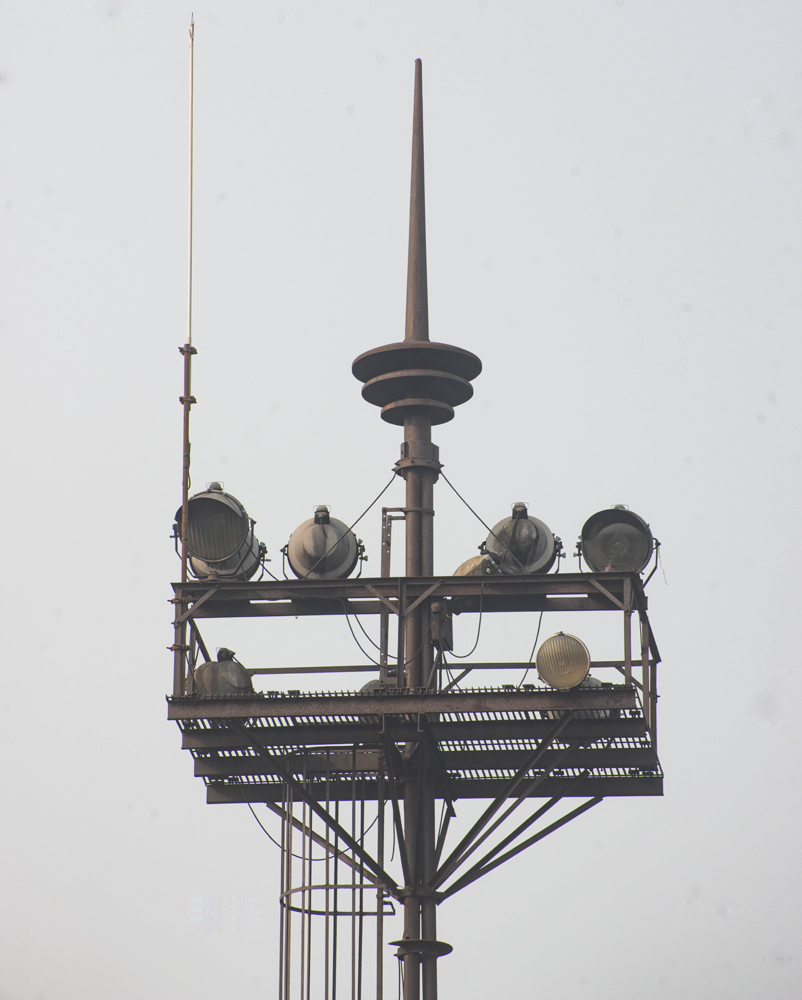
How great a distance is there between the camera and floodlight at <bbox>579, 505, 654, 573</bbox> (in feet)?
116

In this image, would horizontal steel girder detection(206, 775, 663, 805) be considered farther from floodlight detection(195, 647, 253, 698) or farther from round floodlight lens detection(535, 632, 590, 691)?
round floodlight lens detection(535, 632, 590, 691)

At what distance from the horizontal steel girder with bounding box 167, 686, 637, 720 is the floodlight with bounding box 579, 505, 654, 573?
9.43 feet

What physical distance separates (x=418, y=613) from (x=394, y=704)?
317 cm

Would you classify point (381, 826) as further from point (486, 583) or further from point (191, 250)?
point (191, 250)

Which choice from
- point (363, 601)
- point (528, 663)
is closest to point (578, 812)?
point (528, 663)

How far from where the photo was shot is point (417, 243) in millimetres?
41469

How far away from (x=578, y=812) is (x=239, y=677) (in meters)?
6.95

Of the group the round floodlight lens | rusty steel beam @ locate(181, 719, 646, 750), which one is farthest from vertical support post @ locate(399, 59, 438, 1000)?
the round floodlight lens

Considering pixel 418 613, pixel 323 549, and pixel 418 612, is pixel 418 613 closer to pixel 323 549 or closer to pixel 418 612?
pixel 418 612

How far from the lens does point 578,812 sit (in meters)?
36.8

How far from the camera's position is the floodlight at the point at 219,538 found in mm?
35562

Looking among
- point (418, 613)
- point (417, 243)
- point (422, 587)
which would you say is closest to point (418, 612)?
point (418, 613)

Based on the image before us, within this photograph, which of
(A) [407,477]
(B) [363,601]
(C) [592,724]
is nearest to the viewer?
(C) [592,724]

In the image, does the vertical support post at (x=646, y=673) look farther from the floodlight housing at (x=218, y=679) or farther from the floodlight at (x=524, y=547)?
the floodlight housing at (x=218, y=679)
